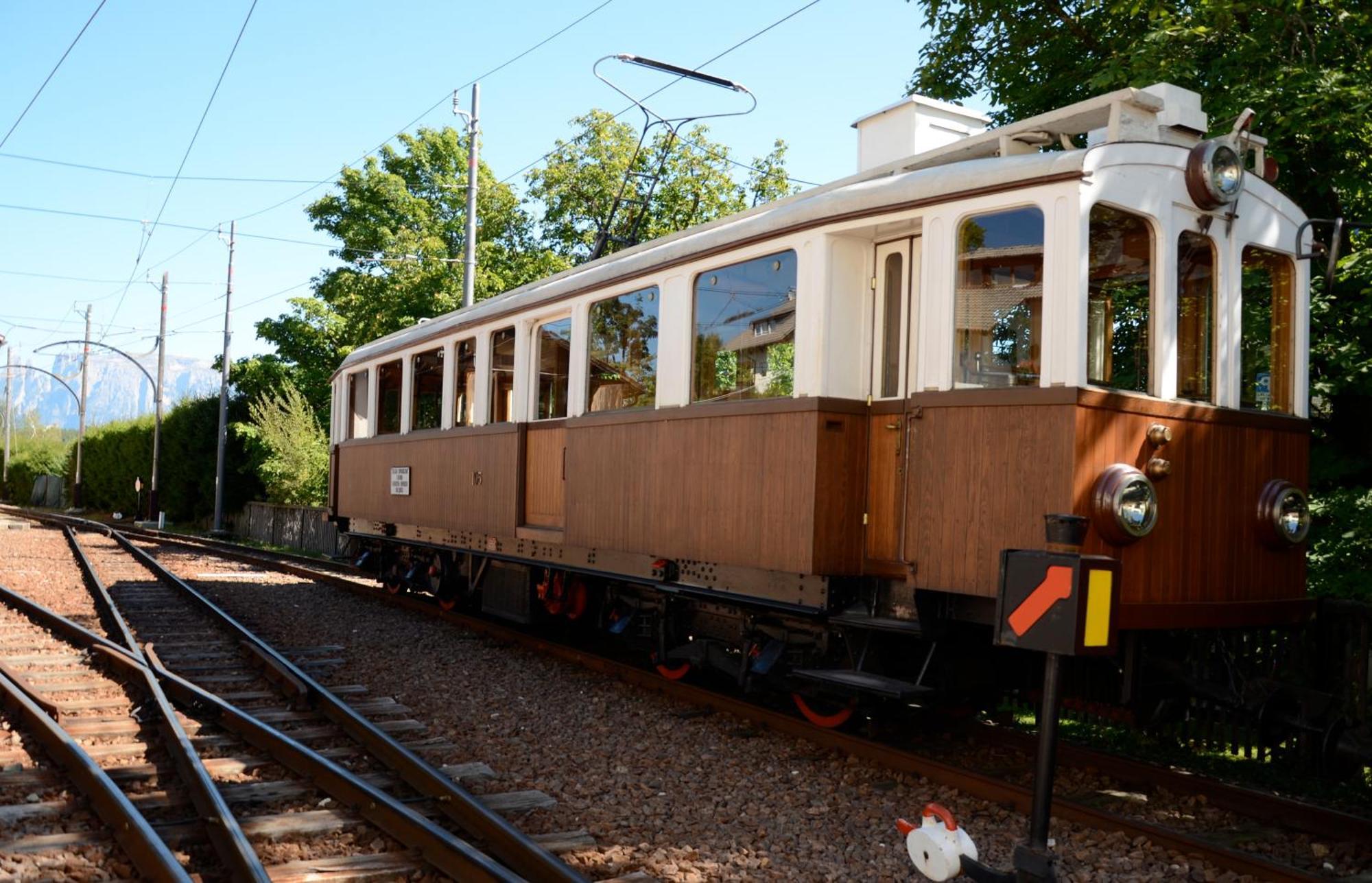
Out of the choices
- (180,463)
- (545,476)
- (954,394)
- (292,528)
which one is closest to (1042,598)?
(954,394)

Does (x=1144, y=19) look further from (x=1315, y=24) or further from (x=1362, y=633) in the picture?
(x=1362, y=633)

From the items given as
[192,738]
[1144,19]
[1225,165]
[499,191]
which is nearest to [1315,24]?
[1144,19]

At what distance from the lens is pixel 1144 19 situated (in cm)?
1056

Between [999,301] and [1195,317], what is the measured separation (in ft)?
3.51

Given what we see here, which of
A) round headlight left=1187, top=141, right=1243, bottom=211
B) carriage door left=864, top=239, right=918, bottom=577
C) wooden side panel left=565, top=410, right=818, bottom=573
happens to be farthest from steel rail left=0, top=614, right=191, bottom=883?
round headlight left=1187, top=141, right=1243, bottom=211

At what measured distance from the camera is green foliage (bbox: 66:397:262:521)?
3203 cm

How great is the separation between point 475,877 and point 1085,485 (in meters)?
3.11

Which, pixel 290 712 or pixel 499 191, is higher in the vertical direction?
pixel 499 191

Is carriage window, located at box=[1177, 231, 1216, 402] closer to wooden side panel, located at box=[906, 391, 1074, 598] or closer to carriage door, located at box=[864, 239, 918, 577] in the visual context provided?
wooden side panel, located at box=[906, 391, 1074, 598]

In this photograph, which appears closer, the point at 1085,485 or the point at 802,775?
the point at 1085,485

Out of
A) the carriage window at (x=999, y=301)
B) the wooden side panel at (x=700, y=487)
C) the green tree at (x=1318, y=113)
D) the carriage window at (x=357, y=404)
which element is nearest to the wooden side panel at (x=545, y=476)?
the wooden side panel at (x=700, y=487)

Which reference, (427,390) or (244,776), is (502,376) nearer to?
(427,390)

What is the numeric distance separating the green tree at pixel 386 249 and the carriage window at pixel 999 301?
21041 millimetres

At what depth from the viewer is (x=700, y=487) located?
24.1 feet
